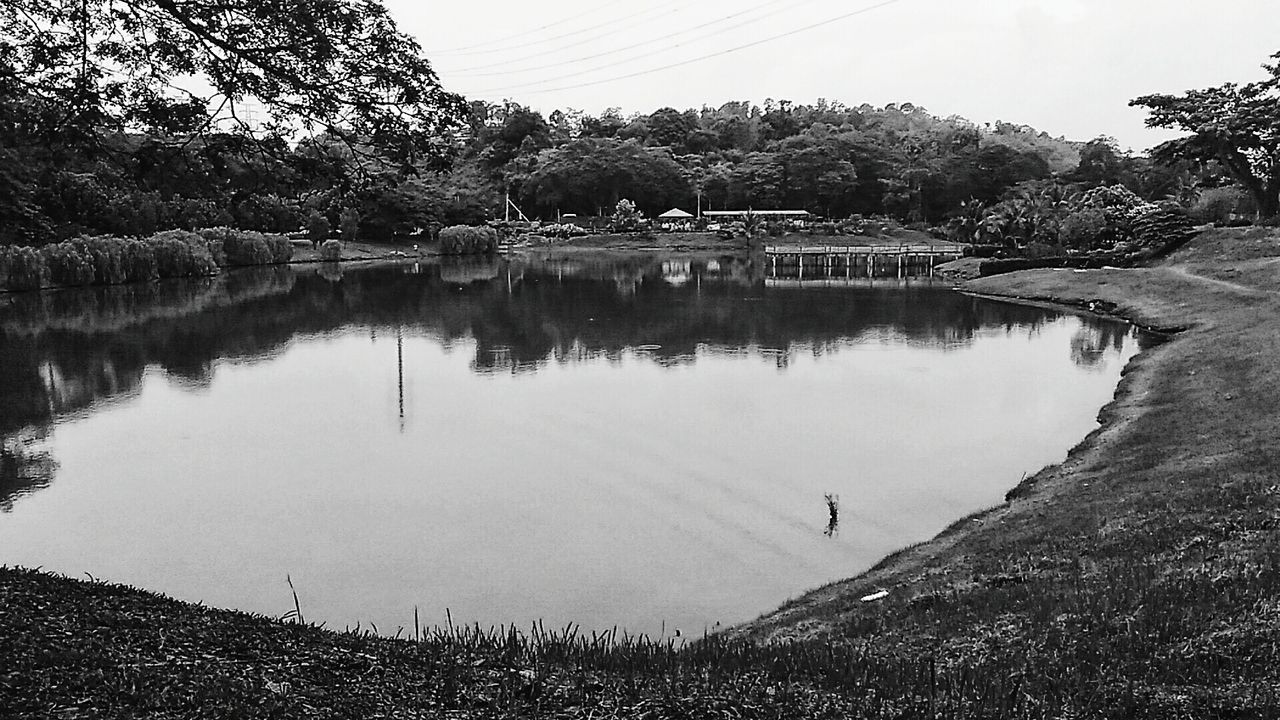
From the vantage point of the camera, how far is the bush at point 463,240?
297 feet

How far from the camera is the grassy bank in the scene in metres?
5.45

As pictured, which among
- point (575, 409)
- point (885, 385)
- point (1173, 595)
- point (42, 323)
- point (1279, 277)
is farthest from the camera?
point (42, 323)

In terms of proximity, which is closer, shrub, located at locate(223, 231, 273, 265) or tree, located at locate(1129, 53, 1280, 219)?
tree, located at locate(1129, 53, 1280, 219)

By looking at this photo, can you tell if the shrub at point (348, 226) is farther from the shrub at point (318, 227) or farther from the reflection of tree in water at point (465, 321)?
the reflection of tree in water at point (465, 321)

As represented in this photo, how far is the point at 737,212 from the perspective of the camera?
3971 inches

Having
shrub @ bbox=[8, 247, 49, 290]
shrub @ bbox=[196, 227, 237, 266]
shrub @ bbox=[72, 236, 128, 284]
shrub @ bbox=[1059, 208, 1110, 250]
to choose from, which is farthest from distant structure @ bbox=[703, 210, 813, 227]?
shrub @ bbox=[8, 247, 49, 290]

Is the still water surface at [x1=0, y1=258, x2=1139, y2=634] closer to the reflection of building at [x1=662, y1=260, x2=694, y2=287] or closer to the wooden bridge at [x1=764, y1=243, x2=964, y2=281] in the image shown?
the reflection of building at [x1=662, y1=260, x2=694, y2=287]

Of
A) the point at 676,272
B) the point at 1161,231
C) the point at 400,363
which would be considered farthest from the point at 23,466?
the point at 676,272

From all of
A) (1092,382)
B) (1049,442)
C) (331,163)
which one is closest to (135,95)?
(331,163)

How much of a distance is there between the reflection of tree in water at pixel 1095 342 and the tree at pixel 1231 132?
2250 cm

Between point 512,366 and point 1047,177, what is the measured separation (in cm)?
8321

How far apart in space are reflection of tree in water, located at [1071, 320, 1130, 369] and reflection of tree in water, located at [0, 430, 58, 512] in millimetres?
23424

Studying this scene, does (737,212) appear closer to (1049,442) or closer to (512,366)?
(512,366)

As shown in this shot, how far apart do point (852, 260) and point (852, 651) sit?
70.9 metres
